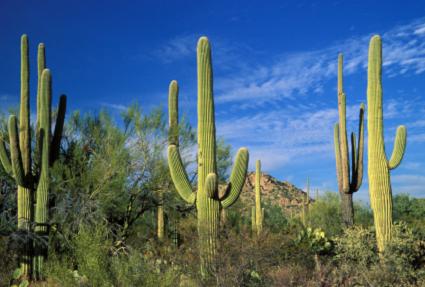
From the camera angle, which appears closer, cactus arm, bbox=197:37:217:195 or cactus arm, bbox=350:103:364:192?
cactus arm, bbox=197:37:217:195

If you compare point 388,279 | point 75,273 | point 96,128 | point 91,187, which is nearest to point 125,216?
point 91,187

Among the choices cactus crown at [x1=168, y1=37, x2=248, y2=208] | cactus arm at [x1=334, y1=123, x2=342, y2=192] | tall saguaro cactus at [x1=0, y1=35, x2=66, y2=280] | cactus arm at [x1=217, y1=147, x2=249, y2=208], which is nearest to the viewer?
cactus crown at [x1=168, y1=37, x2=248, y2=208]

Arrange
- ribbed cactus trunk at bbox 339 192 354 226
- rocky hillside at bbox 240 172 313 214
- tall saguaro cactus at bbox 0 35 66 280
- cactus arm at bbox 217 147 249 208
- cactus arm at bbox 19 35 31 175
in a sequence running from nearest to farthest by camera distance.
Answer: cactus arm at bbox 217 147 249 208
tall saguaro cactus at bbox 0 35 66 280
cactus arm at bbox 19 35 31 175
ribbed cactus trunk at bbox 339 192 354 226
rocky hillside at bbox 240 172 313 214

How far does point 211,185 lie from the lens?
40.5ft

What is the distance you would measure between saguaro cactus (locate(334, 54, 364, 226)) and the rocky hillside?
33.0 m

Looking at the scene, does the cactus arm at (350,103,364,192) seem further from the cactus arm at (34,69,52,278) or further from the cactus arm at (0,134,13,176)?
the cactus arm at (0,134,13,176)

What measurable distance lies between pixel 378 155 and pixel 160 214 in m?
8.69

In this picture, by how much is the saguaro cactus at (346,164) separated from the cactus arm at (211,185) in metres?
7.15

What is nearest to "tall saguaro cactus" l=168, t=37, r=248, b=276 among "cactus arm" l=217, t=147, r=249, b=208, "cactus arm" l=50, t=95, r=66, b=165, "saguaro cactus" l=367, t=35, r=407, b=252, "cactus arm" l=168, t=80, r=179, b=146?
"cactus arm" l=217, t=147, r=249, b=208

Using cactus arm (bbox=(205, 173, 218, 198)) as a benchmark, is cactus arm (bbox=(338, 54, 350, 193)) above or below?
above

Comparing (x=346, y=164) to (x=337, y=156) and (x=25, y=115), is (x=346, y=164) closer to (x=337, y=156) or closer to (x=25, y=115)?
(x=337, y=156)

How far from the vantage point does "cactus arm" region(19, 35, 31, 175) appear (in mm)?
14961

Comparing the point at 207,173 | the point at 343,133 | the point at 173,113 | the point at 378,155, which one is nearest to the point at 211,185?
the point at 207,173

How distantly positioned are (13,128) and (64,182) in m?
2.11
